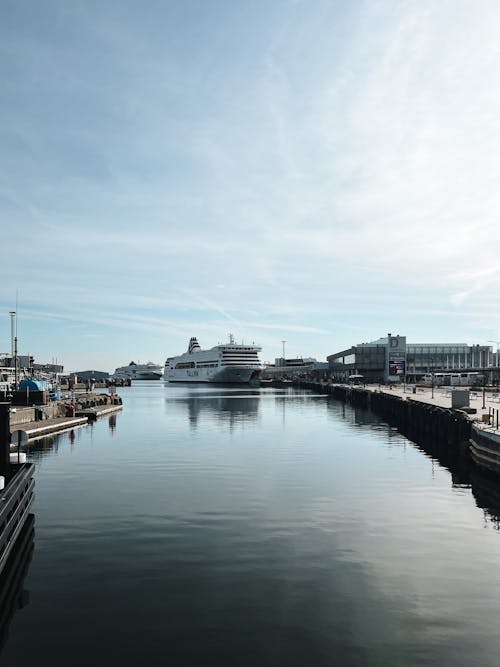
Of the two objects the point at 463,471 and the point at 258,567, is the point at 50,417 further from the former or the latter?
the point at 258,567

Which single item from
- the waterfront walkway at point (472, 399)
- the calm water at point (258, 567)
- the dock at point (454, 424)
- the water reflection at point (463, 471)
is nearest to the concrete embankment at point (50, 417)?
the calm water at point (258, 567)

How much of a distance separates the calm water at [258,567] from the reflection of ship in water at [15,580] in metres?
0.21

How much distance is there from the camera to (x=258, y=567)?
2102 cm

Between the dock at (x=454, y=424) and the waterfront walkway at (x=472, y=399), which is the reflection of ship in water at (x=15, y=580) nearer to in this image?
the dock at (x=454, y=424)

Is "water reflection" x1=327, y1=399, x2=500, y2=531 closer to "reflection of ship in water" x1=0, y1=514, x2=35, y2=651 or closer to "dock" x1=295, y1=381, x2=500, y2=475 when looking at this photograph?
"dock" x1=295, y1=381, x2=500, y2=475

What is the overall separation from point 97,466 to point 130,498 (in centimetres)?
Answer: 1261

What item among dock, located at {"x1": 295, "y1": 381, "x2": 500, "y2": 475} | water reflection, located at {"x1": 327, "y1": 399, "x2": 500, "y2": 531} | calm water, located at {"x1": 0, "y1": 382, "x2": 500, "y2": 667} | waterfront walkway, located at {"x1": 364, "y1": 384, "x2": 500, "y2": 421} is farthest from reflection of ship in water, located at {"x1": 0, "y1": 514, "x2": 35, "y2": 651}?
waterfront walkway, located at {"x1": 364, "y1": 384, "x2": 500, "y2": 421}

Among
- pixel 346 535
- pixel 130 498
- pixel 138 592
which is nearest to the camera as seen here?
pixel 138 592

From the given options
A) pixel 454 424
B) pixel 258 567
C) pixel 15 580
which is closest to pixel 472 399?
pixel 454 424

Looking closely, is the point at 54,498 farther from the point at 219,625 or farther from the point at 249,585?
the point at 219,625

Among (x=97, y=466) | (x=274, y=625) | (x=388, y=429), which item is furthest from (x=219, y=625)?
(x=388, y=429)

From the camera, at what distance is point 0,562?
19.2m

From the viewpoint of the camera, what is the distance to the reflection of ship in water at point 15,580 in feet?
55.0

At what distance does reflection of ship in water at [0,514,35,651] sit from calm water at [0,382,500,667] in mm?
213
